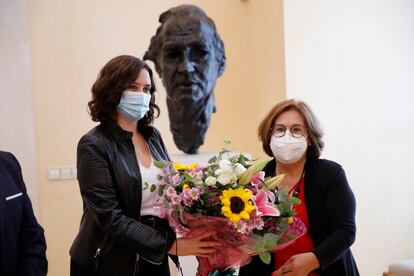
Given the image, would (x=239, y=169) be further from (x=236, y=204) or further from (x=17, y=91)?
(x=17, y=91)

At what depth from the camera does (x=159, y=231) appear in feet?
4.27

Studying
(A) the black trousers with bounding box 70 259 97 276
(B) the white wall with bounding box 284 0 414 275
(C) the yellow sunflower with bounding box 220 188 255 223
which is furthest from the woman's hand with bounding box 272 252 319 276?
(B) the white wall with bounding box 284 0 414 275

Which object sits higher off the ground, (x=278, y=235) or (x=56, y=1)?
(x=56, y=1)

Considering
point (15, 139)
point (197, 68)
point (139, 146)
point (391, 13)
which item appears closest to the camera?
point (139, 146)

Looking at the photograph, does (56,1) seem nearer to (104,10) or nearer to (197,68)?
(104,10)

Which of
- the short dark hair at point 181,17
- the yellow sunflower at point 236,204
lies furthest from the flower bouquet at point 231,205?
the short dark hair at point 181,17

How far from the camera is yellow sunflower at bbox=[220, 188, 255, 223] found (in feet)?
3.67

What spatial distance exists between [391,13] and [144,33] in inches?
91.8

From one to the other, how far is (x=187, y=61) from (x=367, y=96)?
218cm

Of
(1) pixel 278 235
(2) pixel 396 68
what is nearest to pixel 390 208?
(2) pixel 396 68

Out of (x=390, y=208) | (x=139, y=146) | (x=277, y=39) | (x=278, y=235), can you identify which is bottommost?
(x=390, y=208)

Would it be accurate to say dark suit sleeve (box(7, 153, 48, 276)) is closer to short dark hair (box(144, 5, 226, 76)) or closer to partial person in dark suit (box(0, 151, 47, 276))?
partial person in dark suit (box(0, 151, 47, 276))

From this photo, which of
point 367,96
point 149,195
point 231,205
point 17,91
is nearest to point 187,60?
point 149,195

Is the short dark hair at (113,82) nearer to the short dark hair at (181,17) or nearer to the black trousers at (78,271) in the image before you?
the black trousers at (78,271)
